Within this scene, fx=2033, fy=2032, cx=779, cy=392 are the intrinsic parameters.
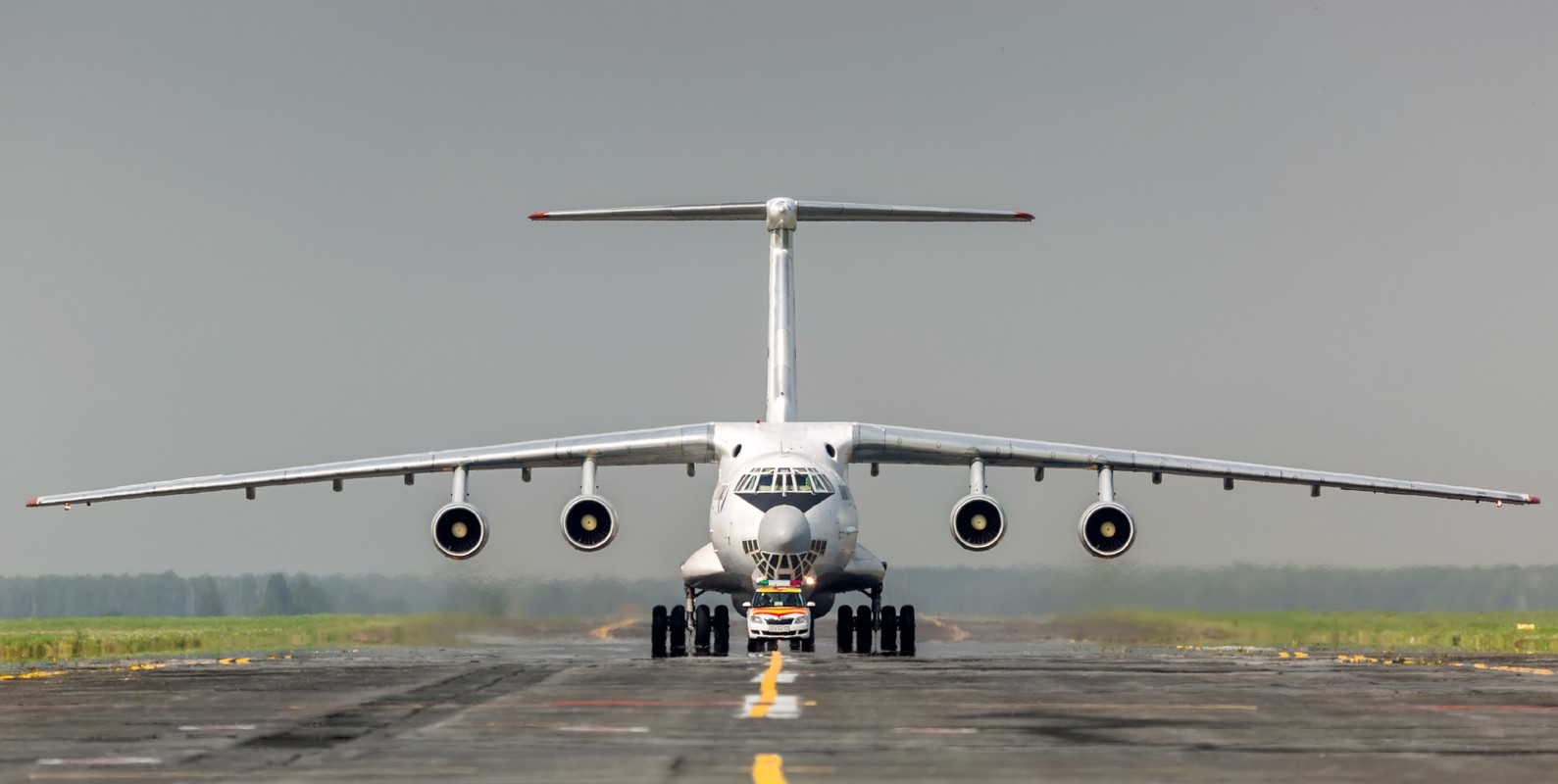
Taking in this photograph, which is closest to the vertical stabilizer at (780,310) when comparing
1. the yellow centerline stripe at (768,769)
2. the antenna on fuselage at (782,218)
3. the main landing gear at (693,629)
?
the antenna on fuselage at (782,218)

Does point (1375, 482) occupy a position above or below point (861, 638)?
above

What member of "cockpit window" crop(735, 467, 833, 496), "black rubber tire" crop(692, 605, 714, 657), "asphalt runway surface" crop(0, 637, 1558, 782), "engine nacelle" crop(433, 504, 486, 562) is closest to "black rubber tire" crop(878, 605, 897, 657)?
"black rubber tire" crop(692, 605, 714, 657)

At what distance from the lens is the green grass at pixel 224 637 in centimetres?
3400

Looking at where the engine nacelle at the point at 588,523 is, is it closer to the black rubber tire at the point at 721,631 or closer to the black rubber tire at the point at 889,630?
the black rubber tire at the point at 721,631

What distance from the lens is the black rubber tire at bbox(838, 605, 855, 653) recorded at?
102 feet

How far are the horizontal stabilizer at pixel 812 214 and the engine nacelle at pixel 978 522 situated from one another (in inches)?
248

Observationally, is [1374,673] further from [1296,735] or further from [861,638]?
[861,638]

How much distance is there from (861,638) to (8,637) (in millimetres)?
20899

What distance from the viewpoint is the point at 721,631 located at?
29828 mm

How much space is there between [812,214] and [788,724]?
24.2 m

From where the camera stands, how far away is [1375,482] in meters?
30.5

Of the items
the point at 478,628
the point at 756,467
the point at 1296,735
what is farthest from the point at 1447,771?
the point at 478,628

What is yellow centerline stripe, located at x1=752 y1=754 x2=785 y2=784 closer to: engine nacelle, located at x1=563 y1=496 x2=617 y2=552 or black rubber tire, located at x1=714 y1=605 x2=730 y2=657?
engine nacelle, located at x1=563 y1=496 x2=617 y2=552

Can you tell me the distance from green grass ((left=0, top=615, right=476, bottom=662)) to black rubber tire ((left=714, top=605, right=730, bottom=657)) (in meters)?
6.84
